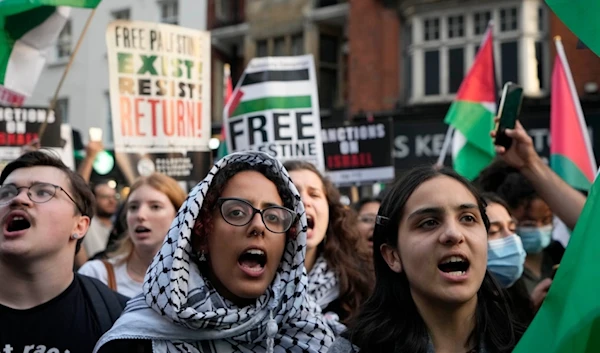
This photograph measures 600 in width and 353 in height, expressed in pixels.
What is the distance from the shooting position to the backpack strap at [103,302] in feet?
9.30

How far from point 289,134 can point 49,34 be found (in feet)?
6.07

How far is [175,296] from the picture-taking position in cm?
233

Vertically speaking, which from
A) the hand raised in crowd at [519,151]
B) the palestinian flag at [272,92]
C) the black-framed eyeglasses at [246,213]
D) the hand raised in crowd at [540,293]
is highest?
the palestinian flag at [272,92]

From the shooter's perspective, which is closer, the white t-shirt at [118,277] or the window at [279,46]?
the white t-shirt at [118,277]

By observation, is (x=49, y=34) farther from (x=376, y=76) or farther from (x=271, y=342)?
(x=376, y=76)

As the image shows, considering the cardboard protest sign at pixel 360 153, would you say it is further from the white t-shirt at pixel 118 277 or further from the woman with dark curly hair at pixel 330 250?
the white t-shirt at pixel 118 277

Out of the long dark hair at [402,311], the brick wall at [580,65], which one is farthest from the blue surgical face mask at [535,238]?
the brick wall at [580,65]

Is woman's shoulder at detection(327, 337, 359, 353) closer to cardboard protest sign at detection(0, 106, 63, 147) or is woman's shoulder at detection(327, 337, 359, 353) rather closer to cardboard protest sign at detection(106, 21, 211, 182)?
cardboard protest sign at detection(106, 21, 211, 182)

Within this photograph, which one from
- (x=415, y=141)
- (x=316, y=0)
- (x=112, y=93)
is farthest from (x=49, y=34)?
(x=316, y=0)

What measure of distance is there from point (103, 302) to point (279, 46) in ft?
60.5

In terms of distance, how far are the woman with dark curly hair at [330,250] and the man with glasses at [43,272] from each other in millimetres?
1102

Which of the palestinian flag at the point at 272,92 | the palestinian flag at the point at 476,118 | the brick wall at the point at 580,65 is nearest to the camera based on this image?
the palestinian flag at the point at 272,92

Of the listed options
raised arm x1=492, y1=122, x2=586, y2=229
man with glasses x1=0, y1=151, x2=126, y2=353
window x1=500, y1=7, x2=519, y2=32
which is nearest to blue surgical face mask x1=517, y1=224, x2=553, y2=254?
raised arm x1=492, y1=122, x2=586, y2=229

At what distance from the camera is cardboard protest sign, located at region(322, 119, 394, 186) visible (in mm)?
7723
